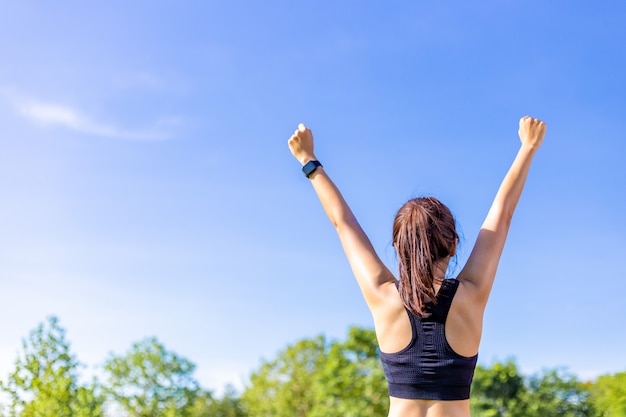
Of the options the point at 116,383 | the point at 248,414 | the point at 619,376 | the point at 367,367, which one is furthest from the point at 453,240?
the point at 248,414

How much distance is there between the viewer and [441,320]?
2.82m

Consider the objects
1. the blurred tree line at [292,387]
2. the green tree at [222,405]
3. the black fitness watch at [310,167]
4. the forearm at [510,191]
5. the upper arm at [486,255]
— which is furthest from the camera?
the green tree at [222,405]

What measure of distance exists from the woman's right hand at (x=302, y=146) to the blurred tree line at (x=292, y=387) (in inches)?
986

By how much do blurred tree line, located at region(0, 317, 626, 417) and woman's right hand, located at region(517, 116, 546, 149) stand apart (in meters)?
25.5

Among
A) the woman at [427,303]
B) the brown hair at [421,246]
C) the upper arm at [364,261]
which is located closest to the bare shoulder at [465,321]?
the woman at [427,303]

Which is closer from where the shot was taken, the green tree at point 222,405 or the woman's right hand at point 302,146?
the woman's right hand at point 302,146

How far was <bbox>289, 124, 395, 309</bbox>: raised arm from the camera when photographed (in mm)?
2953

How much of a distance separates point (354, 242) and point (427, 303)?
422mm

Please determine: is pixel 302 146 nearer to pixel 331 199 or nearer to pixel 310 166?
pixel 310 166

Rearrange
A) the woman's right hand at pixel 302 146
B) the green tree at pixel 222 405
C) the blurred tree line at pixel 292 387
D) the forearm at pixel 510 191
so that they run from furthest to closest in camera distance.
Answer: the green tree at pixel 222 405
the blurred tree line at pixel 292 387
the woman's right hand at pixel 302 146
the forearm at pixel 510 191

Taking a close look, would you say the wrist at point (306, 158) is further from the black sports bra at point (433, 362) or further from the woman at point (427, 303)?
the black sports bra at point (433, 362)

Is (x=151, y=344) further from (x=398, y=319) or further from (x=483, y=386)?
(x=398, y=319)

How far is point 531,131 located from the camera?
11.3 ft

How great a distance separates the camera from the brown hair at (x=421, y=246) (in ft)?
9.22
